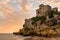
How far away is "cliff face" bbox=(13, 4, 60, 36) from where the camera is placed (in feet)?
201

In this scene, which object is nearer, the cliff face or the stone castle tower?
the cliff face

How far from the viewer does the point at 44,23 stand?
214ft

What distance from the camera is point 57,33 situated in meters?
59.2

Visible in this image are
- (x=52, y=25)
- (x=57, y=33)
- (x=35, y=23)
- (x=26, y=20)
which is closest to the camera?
(x=57, y=33)

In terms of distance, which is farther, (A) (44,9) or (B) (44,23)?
(A) (44,9)

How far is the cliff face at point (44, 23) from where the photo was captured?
61281 millimetres

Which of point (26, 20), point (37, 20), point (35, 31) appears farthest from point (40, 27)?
point (26, 20)

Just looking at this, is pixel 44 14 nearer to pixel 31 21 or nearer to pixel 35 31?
pixel 31 21

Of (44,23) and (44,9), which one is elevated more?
(44,9)

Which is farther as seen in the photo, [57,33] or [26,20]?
[26,20]

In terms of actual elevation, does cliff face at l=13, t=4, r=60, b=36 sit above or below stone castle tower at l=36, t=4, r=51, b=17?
below

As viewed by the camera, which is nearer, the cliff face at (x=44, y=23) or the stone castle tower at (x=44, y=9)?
the cliff face at (x=44, y=23)

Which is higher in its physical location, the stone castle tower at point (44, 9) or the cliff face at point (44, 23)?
the stone castle tower at point (44, 9)

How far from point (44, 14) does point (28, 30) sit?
28.5 feet
